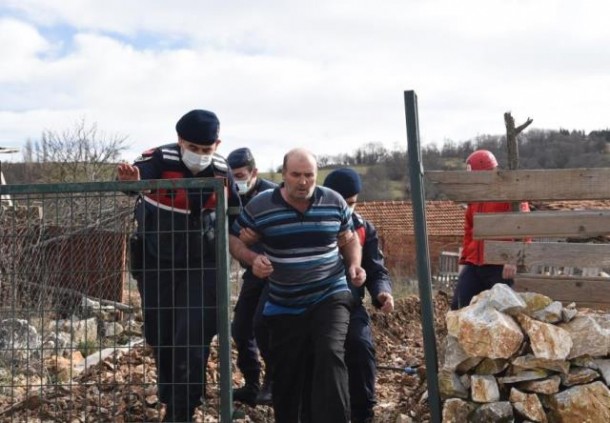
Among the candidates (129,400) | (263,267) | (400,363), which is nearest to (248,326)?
(129,400)

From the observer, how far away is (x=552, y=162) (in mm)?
48688

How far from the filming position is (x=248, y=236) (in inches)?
193

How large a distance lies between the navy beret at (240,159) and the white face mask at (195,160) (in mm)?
984

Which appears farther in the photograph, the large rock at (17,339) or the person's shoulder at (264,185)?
the large rock at (17,339)

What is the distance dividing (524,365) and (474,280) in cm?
174

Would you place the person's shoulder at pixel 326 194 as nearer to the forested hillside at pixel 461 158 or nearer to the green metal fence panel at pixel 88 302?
the green metal fence panel at pixel 88 302

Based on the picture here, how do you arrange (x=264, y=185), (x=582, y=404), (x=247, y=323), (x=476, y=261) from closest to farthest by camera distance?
(x=582, y=404), (x=247, y=323), (x=264, y=185), (x=476, y=261)

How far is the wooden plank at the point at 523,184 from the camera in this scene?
5133mm

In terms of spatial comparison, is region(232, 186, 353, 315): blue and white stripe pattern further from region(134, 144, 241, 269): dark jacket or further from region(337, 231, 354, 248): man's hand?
region(134, 144, 241, 269): dark jacket

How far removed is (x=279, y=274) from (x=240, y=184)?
52.9 inches

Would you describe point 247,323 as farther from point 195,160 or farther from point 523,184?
point 523,184

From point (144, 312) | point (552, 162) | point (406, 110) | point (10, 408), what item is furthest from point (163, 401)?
point (552, 162)

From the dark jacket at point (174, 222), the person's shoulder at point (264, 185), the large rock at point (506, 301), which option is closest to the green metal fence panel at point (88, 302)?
the dark jacket at point (174, 222)

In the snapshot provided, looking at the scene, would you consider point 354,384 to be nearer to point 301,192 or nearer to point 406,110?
point 301,192
